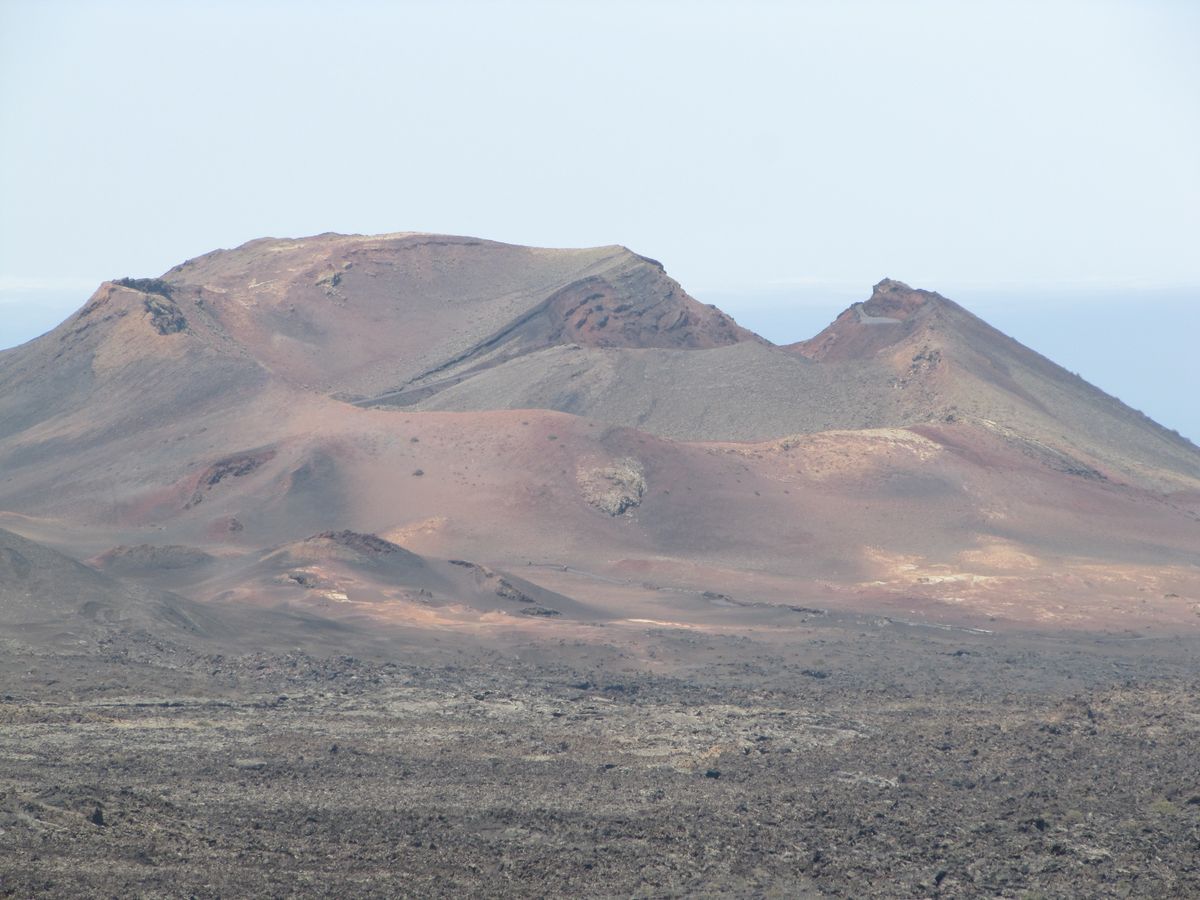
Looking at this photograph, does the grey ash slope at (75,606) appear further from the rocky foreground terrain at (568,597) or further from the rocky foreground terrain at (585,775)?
the rocky foreground terrain at (585,775)

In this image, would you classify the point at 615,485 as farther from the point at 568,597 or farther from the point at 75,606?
the point at 75,606

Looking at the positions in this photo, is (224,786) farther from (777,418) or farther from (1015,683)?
(777,418)

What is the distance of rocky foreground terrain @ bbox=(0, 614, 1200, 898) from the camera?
21.3 m

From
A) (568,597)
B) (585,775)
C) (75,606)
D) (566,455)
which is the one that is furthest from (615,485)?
(585,775)

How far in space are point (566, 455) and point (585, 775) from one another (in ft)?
126

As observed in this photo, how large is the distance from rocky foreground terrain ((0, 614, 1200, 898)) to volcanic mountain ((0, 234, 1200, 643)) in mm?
9070

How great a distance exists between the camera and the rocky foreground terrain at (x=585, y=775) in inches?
840

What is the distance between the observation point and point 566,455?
2576 inches

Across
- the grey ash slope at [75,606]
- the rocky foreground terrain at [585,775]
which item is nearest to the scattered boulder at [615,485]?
the rocky foreground terrain at [585,775]

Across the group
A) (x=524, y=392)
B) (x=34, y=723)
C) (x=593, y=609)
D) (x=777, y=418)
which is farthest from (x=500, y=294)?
(x=34, y=723)

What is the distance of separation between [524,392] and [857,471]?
1993cm

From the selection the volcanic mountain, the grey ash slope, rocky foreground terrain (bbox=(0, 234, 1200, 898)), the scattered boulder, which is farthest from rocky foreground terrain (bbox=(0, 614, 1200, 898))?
the scattered boulder

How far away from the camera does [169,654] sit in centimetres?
3656

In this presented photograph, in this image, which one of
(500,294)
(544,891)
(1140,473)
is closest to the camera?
(544,891)
